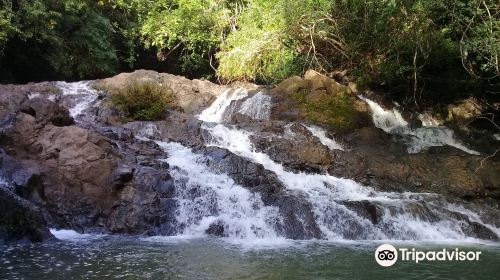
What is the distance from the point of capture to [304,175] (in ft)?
39.3

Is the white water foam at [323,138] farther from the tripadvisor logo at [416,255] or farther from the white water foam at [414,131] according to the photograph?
the tripadvisor logo at [416,255]

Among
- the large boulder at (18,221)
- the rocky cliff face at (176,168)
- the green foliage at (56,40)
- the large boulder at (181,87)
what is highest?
the green foliage at (56,40)

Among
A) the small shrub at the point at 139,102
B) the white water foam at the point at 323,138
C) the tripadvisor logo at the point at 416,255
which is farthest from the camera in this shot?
the small shrub at the point at 139,102

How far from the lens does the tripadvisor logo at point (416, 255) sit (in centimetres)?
744

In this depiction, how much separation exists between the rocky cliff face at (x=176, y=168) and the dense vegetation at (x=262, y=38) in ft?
→ 5.73

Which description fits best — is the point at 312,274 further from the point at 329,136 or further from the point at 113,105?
the point at 113,105

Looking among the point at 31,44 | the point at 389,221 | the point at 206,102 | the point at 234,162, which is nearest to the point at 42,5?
the point at 31,44

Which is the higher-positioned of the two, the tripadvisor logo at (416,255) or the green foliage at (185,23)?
the green foliage at (185,23)

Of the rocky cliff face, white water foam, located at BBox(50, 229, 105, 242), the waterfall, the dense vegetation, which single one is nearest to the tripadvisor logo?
the waterfall

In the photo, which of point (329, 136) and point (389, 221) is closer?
point (389, 221)

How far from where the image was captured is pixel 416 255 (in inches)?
305

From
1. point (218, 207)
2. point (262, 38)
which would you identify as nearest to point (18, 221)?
point (218, 207)

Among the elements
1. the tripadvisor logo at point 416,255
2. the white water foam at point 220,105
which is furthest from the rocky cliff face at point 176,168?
the tripadvisor logo at point 416,255

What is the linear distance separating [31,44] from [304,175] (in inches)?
412
